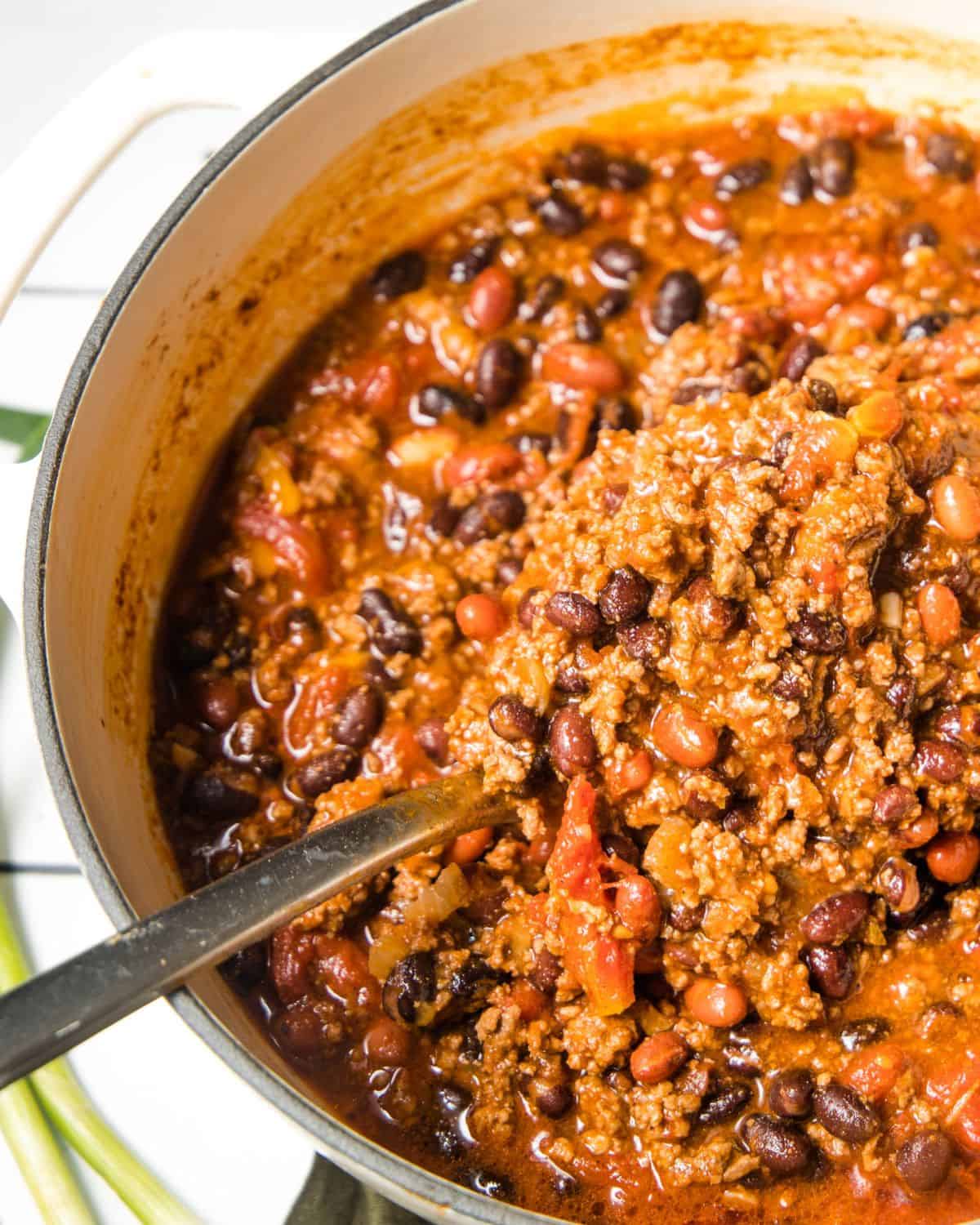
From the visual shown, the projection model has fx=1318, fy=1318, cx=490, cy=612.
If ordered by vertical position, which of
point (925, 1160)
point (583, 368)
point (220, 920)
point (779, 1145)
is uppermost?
point (583, 368)

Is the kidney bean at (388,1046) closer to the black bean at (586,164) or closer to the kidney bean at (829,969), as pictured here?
the kidney bean at (829,969)

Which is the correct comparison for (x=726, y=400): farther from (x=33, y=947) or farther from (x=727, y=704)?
(x=33, y=947)

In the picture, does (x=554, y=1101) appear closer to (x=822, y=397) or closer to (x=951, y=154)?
(x=822, y=397)

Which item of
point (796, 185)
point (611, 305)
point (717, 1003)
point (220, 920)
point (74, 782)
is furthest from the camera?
point (796, 185)

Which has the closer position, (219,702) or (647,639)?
(647,639)

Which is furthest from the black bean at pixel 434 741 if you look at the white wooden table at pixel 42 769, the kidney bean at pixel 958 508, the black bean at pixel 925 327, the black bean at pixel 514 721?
the black bean at pixel 925 327

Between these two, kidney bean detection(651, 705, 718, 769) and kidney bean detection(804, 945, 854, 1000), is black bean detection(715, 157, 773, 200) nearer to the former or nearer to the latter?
kidney bean detection(651, 705, 718, 769)

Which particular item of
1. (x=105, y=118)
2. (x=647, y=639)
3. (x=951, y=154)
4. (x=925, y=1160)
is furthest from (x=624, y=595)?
(x=951, y=154)
